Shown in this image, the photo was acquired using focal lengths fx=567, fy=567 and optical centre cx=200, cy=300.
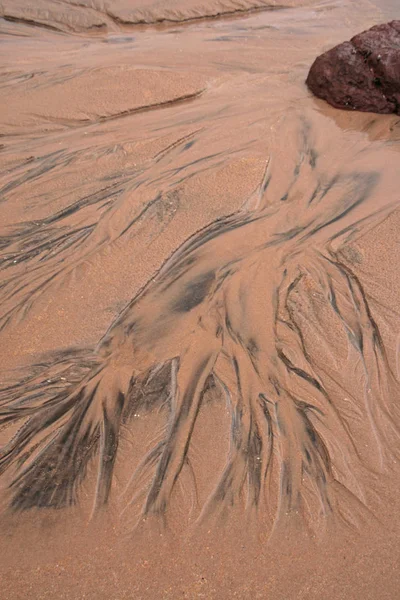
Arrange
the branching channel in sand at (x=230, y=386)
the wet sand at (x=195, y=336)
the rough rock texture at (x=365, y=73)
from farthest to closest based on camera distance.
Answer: the rough rock texture at (x=365, y=73)
the branching channel in sand at (x=230, y=386)
the wet sand at (x=195, y=336)

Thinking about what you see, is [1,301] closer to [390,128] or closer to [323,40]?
[390,128]

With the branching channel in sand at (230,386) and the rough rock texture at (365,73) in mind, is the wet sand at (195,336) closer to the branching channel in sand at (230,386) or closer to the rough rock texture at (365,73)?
the branching channel in sand at (230,386)

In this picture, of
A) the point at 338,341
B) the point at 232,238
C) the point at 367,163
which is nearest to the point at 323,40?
the point at 367,163

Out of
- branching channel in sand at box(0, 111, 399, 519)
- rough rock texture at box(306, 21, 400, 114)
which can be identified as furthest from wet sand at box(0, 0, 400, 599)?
rough rock texture at box(306, 21, 400, 114)

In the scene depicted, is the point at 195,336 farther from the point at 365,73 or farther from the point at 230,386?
the point at 365,73

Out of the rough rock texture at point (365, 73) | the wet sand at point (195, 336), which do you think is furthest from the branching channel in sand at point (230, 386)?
the rough rock texture at point (365, 73)

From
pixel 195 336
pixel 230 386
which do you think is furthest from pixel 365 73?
pixel 230 386
